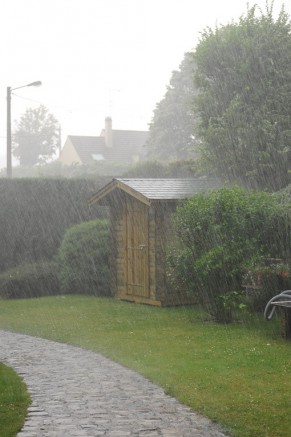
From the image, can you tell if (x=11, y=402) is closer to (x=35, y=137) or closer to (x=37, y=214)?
(x=37, y=214)

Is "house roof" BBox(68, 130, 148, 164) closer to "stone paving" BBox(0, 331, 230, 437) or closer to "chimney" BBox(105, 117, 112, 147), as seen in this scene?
"chimney" BBox(105, 117, 112, 147)

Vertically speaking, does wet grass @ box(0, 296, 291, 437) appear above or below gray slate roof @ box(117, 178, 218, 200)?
below

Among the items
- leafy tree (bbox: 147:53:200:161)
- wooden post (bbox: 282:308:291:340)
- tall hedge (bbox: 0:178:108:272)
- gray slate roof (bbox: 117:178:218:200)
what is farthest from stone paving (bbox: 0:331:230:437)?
leafy tree (bbox: 147:53:200:161)

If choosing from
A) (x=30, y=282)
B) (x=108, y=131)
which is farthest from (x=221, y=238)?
(x=108, y=131)

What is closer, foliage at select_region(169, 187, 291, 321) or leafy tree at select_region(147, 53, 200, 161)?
foliage at select_region(169, 187, 291, 321)

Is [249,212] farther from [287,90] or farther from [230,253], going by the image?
[287,90]

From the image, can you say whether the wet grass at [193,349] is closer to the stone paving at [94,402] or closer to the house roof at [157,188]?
the stone paving at [94,402]

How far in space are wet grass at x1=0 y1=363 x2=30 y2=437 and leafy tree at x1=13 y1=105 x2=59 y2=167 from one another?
70568mm

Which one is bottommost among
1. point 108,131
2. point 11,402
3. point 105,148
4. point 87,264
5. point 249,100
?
point 11,402

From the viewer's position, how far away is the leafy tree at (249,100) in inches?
858

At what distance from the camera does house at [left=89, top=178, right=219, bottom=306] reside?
1644cm

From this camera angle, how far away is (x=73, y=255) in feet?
63.4

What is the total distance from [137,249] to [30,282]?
3.86m

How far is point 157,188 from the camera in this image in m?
17.0
